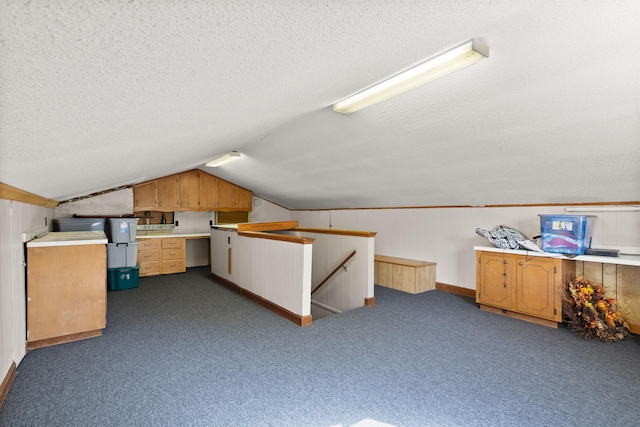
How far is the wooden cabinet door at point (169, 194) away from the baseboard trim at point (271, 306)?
258 cm

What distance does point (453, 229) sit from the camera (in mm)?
5605

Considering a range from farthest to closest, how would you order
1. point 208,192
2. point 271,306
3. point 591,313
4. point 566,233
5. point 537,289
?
point 208,192
point 271,306
point 537,289
point 566,233
point 591,313

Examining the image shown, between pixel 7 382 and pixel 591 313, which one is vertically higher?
pixel 591 313

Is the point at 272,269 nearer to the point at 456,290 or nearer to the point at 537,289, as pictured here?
the point at 456,290

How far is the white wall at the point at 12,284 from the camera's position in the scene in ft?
7.96

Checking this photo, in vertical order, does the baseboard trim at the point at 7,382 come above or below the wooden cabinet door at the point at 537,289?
below

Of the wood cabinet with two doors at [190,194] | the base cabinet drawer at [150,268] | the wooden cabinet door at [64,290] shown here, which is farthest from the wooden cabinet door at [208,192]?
the wooden cabinet door at [64,290]

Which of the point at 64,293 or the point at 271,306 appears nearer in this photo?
the point at 64,293

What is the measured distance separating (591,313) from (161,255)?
7.46 metres

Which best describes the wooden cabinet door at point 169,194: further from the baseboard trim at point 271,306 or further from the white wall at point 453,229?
the white wall at point 453,229

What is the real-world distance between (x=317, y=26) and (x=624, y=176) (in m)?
3.89

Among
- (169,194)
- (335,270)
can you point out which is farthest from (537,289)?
(169,194)

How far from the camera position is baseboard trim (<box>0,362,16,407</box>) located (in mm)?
2336

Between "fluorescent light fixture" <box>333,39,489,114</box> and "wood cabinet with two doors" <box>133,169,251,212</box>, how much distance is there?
601 cm
